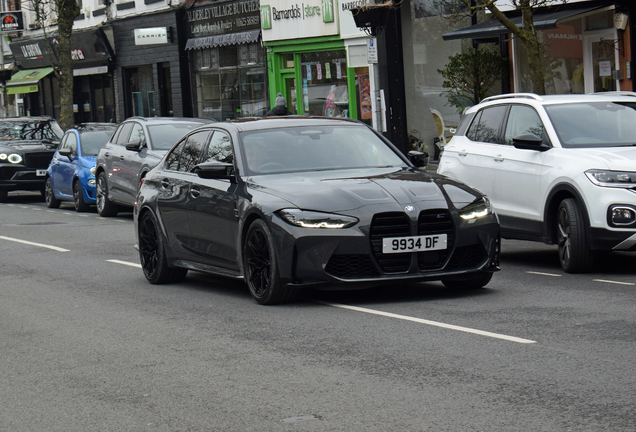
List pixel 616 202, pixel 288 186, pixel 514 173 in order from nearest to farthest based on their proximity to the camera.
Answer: pixel 288 186 < pixel 616 202 < pixel 514 173

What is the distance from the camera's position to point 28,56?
154 ft

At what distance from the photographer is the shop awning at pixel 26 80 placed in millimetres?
44969

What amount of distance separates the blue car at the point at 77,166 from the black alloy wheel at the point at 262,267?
502 inches

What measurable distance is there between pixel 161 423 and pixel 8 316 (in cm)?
413

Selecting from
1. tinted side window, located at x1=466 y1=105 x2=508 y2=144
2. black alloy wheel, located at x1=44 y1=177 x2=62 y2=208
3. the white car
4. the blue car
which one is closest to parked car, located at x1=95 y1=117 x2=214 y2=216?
the blue car

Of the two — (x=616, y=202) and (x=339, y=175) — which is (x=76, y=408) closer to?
(x=339, y=175)

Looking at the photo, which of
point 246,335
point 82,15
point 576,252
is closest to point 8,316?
point 246,335

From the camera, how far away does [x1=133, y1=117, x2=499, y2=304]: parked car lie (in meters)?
8.33

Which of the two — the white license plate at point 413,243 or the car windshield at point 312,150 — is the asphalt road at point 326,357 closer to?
the white license plate at point 413,243

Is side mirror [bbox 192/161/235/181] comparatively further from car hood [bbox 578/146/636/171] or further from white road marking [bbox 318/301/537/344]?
car hood [bbox 578/146/636/171]

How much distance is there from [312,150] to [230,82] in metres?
23.4

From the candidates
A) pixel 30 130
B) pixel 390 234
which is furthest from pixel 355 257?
pixel 30 130

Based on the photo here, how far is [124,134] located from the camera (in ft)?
64.5

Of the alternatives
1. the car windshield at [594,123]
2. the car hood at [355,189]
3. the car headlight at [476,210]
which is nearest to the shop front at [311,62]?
the car windshield at [594,123]
